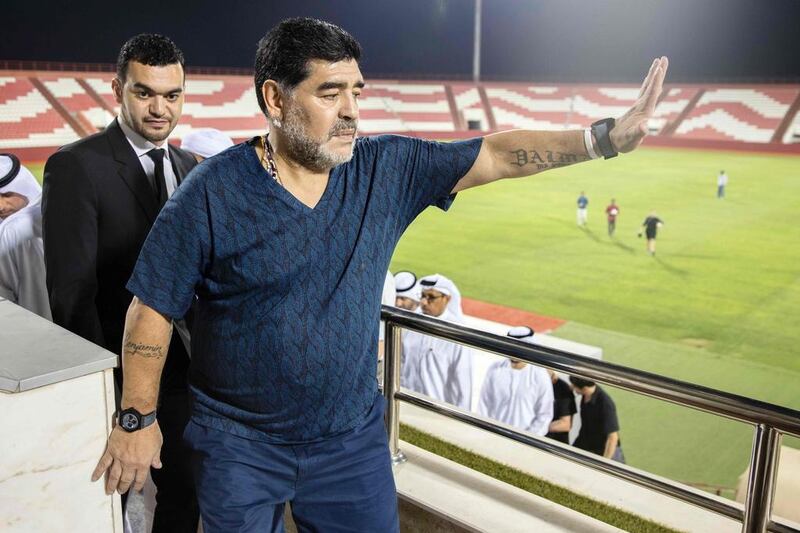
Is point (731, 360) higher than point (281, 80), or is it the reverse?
point (281, 80)

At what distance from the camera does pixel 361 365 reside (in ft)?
4.69

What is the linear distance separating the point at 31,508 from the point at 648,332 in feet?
32.8

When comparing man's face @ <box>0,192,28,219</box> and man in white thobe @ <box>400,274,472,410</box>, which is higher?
man's face @ <box>0,192,28,219</box>

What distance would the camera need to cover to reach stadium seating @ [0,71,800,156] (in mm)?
24500

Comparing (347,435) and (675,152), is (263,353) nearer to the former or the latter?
(347,435)

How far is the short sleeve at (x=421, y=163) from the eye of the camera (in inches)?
57.9

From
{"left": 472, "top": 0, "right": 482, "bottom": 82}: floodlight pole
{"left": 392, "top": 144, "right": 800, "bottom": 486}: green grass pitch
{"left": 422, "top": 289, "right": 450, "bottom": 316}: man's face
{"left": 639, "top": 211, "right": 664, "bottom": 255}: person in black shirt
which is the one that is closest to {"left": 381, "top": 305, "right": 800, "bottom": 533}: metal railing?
{"left": 422, "top": 289, "right": 450, "bottom": 316}: man's face

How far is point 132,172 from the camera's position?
1.83m

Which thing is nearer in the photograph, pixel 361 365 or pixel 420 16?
pixel 361 365

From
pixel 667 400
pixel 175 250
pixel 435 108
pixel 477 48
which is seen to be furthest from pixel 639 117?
pixel 477 48

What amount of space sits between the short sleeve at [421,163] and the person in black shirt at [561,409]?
3425mm

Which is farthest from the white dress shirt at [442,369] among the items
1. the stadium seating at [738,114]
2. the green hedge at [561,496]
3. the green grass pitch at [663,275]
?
the stadium seating at [738,114]

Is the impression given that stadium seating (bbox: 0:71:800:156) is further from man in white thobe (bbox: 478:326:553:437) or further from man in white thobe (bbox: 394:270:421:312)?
man in white thobe (bbox: 478:326:553:437)

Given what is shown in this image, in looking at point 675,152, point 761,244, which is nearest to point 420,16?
point 675,152
